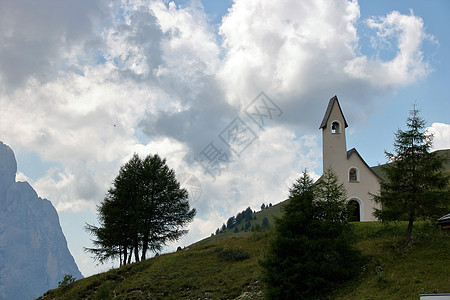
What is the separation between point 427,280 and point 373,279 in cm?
298

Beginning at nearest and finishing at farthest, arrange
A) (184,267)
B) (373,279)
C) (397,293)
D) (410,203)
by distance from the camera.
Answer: (397,293), (373,279), (410,203), (184,267)

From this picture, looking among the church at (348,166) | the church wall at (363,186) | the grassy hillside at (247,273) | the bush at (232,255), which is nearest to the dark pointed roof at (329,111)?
the church at (348,166)

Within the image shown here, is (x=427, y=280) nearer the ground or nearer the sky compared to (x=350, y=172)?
nearer the ground

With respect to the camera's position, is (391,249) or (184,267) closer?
(391,249)

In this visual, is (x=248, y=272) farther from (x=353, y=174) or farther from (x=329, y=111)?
(x=329, y=111)

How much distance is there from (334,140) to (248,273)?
65.0ft

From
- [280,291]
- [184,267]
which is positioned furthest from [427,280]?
[184,267]

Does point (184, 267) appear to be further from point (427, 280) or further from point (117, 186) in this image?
point (427, 280)

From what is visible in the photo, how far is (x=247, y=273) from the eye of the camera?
29.7 meters

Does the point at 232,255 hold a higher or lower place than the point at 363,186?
lower

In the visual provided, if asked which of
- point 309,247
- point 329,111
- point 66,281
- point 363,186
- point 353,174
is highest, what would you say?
point 329,111

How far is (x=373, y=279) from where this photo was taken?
22281 millimetres

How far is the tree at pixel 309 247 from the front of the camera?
2234cm

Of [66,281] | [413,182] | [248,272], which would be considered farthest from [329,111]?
[66,281]
